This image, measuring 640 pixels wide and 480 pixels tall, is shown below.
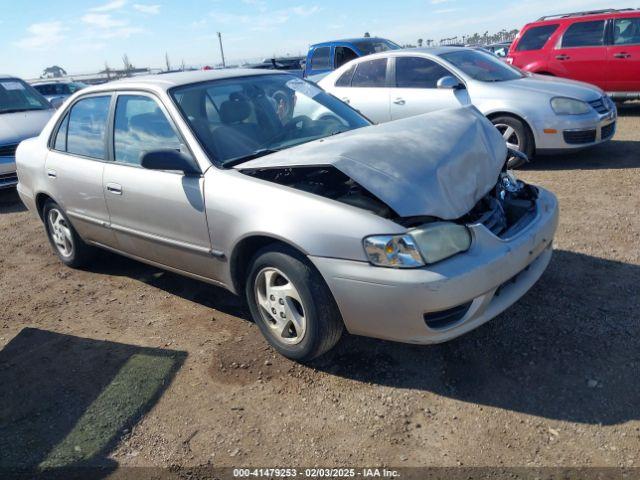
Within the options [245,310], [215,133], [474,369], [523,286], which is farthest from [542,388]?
[215,133]

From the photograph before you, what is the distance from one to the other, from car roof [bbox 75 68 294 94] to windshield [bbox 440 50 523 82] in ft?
12.6

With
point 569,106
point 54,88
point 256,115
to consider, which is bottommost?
point 569,106

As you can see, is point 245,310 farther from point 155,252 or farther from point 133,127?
point 133,127

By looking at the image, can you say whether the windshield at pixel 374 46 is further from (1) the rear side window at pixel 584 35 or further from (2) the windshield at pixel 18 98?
(2) the windshield at pixel 18 98

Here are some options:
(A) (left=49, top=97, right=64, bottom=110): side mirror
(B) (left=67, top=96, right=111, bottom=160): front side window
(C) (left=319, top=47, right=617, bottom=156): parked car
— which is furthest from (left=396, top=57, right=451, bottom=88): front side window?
(A) (left=49, top=97, right=64, bottom=110): side mirror

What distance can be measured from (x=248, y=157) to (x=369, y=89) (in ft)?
15.9

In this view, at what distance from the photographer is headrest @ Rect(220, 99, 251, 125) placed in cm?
371

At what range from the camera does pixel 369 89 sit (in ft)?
25.8

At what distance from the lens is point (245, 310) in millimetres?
3939

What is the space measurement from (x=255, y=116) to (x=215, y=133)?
1.27ft

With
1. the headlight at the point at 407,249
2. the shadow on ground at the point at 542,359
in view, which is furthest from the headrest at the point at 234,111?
the shadow on ground at the point at 542,359

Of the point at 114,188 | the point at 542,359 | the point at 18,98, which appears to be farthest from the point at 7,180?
the point at 542,359

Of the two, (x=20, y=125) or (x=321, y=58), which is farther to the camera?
(x=321, y=58)

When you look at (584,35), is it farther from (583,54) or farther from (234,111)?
(234,111)
